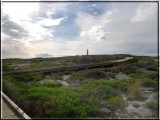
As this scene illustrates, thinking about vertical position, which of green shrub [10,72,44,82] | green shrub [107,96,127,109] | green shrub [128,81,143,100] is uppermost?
green shrub [10,72,44,82]

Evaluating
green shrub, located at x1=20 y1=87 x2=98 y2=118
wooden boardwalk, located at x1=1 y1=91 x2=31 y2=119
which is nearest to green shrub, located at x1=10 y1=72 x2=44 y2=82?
green shrub, located at x1=20 y1=87 x2=98 y2=118

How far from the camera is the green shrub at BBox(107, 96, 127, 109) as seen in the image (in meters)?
6.09

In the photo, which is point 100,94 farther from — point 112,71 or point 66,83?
point 112,71

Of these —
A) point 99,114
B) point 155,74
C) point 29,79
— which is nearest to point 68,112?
point 99,114

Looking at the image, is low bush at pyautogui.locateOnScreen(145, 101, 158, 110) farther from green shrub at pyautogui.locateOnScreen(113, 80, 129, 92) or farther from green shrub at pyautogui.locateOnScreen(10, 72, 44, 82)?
green shrub at pyautogui.locateOnScreen(10, 72, 44, 82)

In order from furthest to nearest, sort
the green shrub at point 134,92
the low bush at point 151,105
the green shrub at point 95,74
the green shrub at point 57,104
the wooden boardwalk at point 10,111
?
the green shrub at point 95,74
the green shrub at point 134,92
the low bush at point 151,105
the green shrub at point 57,104
the wooden boardwalk at point 10,111

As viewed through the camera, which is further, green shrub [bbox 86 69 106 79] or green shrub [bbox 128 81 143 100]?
green shrub [bbox 86 69 106 79]

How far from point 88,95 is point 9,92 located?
117 inches

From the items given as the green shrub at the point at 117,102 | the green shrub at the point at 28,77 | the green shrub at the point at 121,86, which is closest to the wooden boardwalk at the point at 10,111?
the green shrub at the point at 117,102

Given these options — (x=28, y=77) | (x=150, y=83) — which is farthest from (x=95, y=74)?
(x=28, y=77)

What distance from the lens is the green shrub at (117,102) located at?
609 centimetres

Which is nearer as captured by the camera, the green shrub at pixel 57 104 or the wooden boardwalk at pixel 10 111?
the wooden boardwalk at pixel 10 111

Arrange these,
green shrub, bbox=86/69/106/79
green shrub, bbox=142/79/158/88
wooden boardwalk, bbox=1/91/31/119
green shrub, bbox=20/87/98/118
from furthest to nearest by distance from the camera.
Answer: green shrub, bbox=86/69/106/79 < green shrub, bbox=142/79/158/88 < green shrub, bbox=20/87/98/118 < wooden boardwalk, bbox=1/91/31/119

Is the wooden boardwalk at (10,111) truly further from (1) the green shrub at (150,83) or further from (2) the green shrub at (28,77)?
(1) the green shrub at (150,83)
